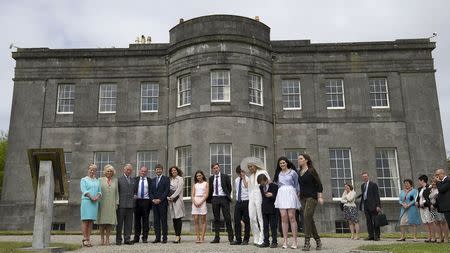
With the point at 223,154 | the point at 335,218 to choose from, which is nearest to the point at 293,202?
the point at 223,154

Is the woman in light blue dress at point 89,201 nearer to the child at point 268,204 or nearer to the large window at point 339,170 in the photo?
the child at point 268,204

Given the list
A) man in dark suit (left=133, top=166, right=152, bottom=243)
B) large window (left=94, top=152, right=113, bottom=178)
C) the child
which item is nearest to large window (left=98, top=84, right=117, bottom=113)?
large window (left=94, top=152, right=113, bottom=178)

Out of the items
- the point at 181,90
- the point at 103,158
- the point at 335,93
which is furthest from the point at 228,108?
the point at 103,158

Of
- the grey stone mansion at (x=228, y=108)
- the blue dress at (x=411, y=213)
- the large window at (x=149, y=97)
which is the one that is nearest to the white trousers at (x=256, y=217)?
the blue dress at (x=411, y=213)

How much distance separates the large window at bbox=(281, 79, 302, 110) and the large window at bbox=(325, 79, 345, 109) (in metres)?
1.47

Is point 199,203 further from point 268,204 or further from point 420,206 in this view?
point 420,206

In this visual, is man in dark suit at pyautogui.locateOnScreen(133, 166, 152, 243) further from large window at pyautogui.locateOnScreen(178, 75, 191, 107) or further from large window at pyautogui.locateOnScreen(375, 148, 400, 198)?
large window at pyautogui.locateOnScreen(375, 148, 400, 198)

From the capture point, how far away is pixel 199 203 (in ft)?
38.2

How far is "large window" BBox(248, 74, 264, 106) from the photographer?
68.7ft

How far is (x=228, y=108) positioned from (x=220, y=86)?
117 centimetres

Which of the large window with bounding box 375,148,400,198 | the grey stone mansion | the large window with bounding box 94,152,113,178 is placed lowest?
the large window with bounding box 375,148,400,198

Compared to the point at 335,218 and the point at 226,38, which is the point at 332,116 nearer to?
the point at 335,218

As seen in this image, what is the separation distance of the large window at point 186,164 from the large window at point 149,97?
114 inches

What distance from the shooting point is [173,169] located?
12.2 meters
